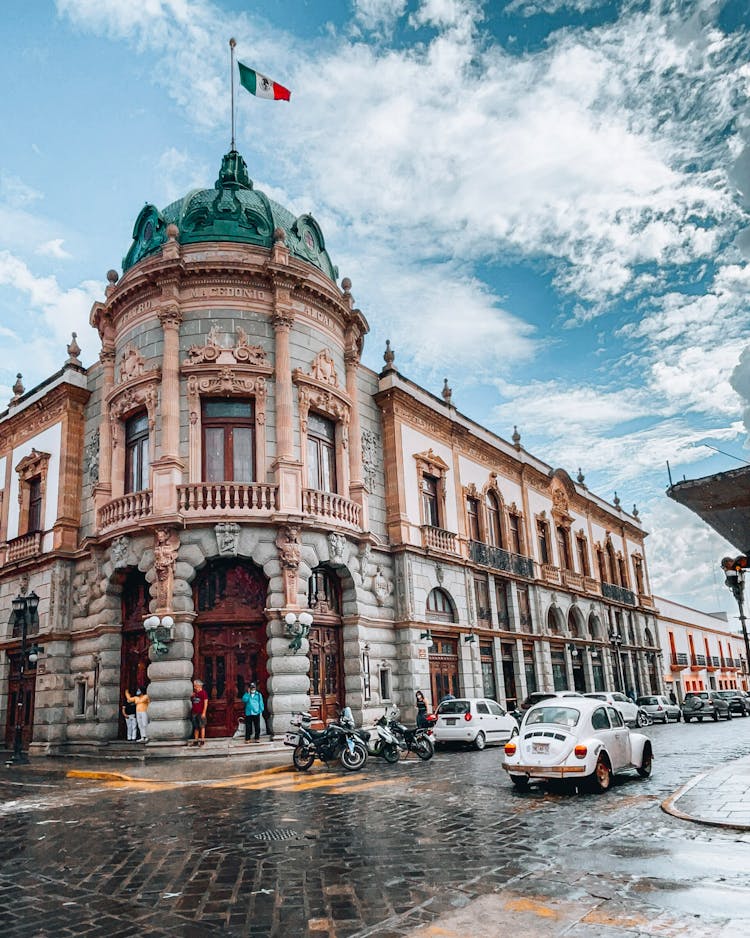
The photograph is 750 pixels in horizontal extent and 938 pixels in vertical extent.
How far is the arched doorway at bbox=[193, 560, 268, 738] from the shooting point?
70.0 ft

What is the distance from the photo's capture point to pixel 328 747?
17.7m

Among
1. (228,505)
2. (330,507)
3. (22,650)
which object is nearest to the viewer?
(228,505)

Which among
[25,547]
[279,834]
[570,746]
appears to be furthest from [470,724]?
[25,547]

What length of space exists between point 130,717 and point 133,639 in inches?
96.5

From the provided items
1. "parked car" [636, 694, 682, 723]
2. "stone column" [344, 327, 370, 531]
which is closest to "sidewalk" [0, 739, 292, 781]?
"stone column" [344, 327, 370, 531]

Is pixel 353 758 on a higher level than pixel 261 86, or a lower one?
lower

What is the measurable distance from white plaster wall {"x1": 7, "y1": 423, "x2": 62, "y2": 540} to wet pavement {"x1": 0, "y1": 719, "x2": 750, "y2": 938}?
48.2 feet

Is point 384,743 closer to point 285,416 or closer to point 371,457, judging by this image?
point 285,416

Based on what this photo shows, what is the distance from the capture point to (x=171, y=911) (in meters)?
6.74

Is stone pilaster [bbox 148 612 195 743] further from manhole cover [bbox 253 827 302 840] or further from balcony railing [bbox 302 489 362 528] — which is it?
manhole cover [bbox 253 827 302 840]

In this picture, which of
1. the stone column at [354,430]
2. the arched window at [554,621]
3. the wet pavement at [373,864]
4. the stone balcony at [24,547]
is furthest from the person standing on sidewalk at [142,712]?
the arched window at [554,621]

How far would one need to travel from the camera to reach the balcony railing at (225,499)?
21844mm

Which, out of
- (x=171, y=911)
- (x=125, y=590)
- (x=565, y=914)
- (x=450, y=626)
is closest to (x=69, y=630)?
(x=125, y=590)

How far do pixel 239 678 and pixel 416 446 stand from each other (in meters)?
12.2
